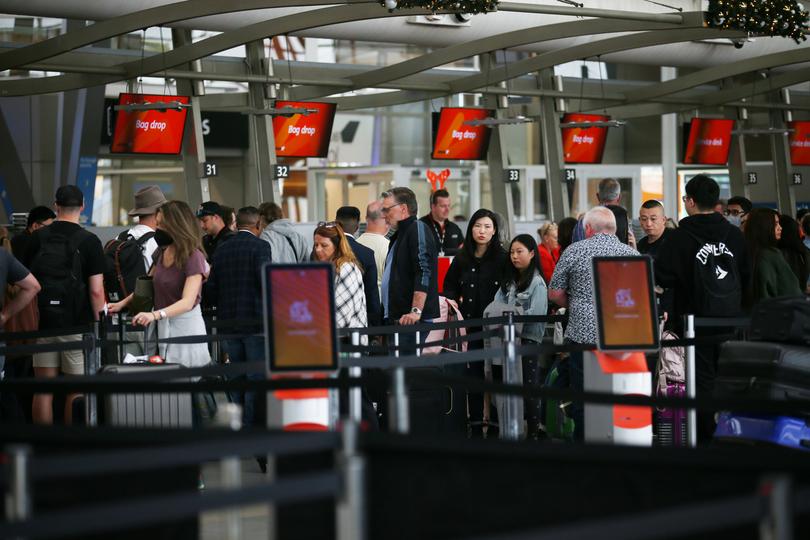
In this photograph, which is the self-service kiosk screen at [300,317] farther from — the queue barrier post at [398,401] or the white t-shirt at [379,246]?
the white t-shirt at [379,246]

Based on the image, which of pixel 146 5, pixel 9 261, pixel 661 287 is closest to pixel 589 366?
pixel 661 287

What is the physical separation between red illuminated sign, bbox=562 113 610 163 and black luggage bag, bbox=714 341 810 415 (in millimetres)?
15634

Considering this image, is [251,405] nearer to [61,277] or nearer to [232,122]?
[61,277]

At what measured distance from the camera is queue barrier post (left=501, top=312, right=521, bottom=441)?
651 cm

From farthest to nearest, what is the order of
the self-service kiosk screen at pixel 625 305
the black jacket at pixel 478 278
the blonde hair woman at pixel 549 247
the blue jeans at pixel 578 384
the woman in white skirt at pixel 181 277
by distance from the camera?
the blonde hair woman at pixel 549 247
the black jacket at pixel 478 278
the blue jeans at pixel 578 384
the woman in white skirt at pixel 181 277
the self-service kiosk screen at pixel 625 305

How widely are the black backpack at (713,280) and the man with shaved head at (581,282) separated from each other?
55 centimetres

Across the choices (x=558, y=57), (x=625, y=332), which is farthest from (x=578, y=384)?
(x=558, y=57)

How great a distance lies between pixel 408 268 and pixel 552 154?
514 inches

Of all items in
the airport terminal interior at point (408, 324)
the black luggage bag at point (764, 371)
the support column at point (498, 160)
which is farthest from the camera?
the support column at point (498, 160)

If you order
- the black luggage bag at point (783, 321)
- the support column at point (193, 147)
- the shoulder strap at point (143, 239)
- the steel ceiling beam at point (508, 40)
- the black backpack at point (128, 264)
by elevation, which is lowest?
the black luggage bag at point (783, 321)

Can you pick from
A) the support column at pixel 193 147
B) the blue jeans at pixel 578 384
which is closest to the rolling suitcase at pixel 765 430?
the blue jeans at pixel 578 384

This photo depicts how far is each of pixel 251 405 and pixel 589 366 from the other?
2222 mm

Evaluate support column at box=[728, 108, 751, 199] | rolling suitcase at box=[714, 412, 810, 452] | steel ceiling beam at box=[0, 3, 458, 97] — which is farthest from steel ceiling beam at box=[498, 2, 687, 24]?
rolling suitcase at box=[714, 412, 810, 452]

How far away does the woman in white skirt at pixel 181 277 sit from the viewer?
281 inches
